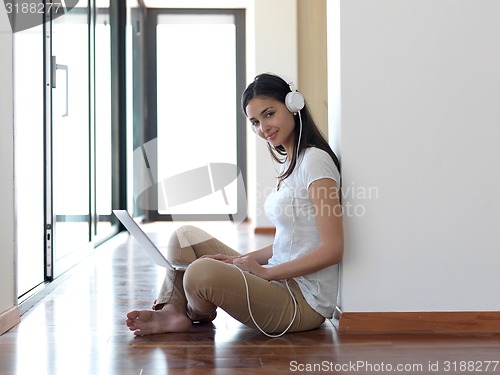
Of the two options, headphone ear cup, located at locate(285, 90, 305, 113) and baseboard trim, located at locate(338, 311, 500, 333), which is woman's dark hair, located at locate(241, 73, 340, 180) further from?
baseboard trim, located at locate(338, 311, 500, 333)

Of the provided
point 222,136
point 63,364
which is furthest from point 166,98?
point 63,364

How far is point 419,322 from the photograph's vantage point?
2.05m

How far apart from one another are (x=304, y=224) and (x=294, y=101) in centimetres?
37

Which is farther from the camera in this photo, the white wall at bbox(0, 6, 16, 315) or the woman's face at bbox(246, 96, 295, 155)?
the white wall at bbox(0, 6, 16, 315)

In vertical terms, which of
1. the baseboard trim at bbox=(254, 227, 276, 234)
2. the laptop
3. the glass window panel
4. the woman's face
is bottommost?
the baseboard trim at bbox=(254, 227, 276, 234)

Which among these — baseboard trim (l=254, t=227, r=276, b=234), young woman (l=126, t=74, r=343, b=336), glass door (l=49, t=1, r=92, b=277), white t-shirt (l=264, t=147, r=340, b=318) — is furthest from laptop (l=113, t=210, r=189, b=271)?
baseboard trim (l=254, t=227, r=276, b=234)

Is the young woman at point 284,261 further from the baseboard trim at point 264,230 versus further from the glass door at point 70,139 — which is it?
the baseboard trim at point 264,230

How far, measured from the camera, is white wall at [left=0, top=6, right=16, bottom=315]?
2129 millimetres

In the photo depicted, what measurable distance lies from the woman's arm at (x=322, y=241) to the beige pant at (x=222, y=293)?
0.05 m

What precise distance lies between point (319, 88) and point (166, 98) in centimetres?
220

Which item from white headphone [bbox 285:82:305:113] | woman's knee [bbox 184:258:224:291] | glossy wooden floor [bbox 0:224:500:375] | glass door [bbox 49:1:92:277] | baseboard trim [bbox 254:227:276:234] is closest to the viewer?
glossy wooden floor [bbox 0:224:500:375]

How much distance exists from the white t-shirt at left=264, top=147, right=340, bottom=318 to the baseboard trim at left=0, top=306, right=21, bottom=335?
2.95 ft

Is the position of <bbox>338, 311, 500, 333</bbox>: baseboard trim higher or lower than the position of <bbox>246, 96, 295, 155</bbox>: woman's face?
lower

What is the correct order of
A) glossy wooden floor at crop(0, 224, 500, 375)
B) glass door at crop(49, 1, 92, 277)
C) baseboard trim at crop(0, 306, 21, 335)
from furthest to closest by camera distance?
glass door at crop(49, 1, 92, 277) → baseboard trim at crop(0, 306, 21, 335) → glossy wooden floor at crop(0, 224, 500, 375)
